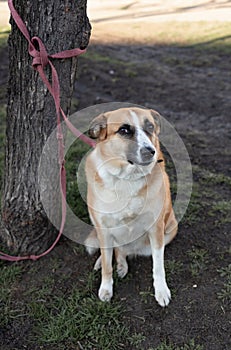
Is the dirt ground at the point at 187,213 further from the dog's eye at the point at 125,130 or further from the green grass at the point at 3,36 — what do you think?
the dog's eye at the point at 125,130

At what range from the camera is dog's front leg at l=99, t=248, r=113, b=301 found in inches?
118

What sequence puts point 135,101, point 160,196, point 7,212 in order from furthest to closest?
point 135,101 < point 7,212 < point 160,196

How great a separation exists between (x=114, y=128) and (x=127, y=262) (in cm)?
110

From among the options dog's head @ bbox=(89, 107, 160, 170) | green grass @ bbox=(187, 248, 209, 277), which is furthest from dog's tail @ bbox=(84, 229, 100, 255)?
dog's head @ bbox=(89, 107, 160, 170)

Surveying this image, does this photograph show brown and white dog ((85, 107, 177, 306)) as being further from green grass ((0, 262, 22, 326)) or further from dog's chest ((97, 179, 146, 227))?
green grass ((0, 262, 22, 326))

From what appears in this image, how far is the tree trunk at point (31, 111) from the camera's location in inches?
107

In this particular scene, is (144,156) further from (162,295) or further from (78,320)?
(78,320)

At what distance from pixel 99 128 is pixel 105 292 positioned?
1.09m

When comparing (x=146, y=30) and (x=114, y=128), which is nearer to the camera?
(x=114, y=128)

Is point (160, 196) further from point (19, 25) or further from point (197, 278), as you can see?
point (19, 25)

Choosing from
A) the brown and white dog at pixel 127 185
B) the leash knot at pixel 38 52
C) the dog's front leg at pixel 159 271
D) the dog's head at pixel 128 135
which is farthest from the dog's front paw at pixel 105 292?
the leash knot at pixel 38 52

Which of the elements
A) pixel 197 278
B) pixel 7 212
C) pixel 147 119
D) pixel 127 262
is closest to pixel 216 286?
pixel 197 278

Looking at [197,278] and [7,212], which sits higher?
[7,212]

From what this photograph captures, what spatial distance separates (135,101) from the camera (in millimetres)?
6680
